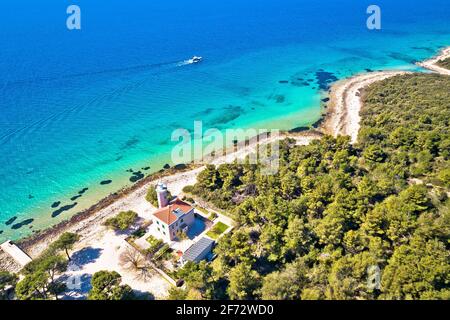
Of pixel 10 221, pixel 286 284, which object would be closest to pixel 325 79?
pixel 286 284

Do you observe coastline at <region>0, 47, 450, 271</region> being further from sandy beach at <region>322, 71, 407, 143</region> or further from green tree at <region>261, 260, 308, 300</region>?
green tree at <region>261, 260, 308, 300</region>

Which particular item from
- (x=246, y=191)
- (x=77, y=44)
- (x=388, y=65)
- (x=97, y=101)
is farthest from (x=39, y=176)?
(x=388, y=65)

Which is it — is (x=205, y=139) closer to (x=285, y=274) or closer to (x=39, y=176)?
(x=39, y=176)

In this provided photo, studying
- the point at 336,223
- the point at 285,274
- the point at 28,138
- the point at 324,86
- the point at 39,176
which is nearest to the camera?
the point at 285,274

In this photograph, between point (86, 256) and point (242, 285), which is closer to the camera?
point (242, 285)

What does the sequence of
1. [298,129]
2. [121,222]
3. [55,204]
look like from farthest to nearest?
[298,129]
[55,204]
[121,222]

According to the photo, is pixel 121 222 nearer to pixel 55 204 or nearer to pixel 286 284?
pixel 55 204

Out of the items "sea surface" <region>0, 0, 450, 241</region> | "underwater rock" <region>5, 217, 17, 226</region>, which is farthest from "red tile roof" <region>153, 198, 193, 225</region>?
"underwater rock" <region>5, 217, 17, 226</region>
